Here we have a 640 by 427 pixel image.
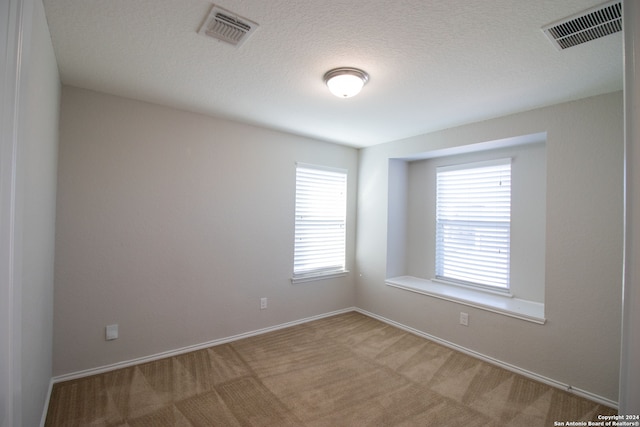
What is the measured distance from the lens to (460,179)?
3771mm

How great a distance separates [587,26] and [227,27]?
1988mm

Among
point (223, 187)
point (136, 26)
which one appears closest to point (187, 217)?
point (223, 187)

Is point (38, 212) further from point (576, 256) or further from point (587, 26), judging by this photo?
point (576, 256)

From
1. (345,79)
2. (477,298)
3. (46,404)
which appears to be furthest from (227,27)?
(477,298)

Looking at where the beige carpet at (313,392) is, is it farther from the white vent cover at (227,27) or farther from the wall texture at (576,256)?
the white vent cover at (227,27)

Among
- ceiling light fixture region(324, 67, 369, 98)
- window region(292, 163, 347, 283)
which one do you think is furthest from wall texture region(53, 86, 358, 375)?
ceiling light fixture region(324, 67, 369, 98)

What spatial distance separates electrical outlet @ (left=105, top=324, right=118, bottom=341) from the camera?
2658 mm

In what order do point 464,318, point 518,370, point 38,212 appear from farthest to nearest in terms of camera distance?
point 464,318, point 518,370, point 38,212

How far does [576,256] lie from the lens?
253cm

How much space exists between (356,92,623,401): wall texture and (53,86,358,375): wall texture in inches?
92.9

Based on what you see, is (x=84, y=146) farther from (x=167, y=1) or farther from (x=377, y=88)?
(x=377, y=88)

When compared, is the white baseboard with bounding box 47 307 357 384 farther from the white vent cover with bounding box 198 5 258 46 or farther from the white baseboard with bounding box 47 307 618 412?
the white vent cover with bounding box 198 5 258 46

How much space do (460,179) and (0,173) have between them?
3997mm

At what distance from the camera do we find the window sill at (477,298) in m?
2.83
